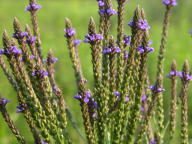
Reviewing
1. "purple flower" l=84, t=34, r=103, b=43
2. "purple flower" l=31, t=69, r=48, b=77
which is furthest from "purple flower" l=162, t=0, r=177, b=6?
"purple flower" l=31, t=69, r=48, b=77

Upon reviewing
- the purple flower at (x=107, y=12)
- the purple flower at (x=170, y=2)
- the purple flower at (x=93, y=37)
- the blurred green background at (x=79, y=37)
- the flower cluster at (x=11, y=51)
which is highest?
the blurred green background at (x=79, y=37)

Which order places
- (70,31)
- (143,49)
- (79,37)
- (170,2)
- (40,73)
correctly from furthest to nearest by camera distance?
(79,37), (170,2), (70,31), (143,49), (40,73)

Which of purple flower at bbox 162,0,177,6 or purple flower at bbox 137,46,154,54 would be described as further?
purple flower at bbox 162,0,177,6

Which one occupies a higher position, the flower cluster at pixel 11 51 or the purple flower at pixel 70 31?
the purple flower at pixel 70 31

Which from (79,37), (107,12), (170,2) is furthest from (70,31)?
(79,37)

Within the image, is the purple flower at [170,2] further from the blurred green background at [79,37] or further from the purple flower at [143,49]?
the blurred green background at [79,37]

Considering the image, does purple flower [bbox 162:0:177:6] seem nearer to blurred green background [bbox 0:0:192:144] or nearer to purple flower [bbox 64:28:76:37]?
purple flower [bbox 64:28:76:37]

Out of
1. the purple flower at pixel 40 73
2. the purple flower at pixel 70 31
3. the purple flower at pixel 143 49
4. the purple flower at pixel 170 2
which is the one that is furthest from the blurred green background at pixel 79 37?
the purple flower at pixel 170 2

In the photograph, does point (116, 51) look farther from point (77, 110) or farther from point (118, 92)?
point (77, 110)

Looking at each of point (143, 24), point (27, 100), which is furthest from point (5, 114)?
point (143, 24)

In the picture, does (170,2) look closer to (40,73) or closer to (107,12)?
(107,12)

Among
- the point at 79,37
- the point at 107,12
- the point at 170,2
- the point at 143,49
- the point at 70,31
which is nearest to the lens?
the point at 143,49

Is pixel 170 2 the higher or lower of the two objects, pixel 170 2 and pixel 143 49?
the higher
